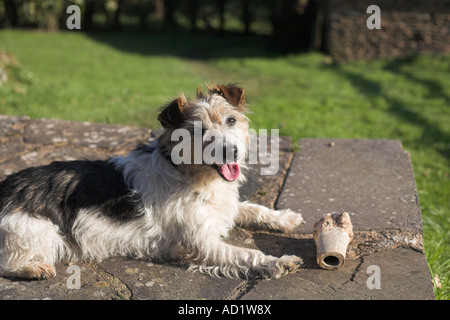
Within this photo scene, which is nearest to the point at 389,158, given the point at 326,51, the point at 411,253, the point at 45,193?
the point at 411,253

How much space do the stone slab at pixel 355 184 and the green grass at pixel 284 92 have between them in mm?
618

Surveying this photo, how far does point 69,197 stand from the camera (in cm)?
377

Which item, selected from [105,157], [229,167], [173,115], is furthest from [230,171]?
[105,157]

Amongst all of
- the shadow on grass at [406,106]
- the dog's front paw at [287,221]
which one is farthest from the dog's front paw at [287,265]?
the shadow on grass at [406,106]

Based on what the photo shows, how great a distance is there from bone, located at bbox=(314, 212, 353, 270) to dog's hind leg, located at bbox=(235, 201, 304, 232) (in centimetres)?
47

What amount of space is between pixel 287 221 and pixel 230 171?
2.78 ft

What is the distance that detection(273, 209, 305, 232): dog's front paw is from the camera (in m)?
4.16

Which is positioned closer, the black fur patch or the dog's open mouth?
the dog's open mouth

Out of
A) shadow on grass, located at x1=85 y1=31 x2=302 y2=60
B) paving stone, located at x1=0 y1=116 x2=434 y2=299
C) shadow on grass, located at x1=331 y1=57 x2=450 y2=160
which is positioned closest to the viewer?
paving stone, located at x1=0 y1=116 x2=434 y2=299

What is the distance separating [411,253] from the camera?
148 inches

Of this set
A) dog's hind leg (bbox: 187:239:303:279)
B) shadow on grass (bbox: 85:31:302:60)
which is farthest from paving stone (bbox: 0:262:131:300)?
shadow on grass (bbox: 85:31:302:60)

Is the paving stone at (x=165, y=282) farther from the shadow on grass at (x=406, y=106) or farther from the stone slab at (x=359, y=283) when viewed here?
the shadow on grass at (x=406, y=106)

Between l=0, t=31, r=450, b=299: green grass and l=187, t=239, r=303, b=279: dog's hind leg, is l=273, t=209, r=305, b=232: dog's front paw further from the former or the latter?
l=0, t=31, r=450, b=299: green grass

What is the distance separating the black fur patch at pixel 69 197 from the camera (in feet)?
12.2
